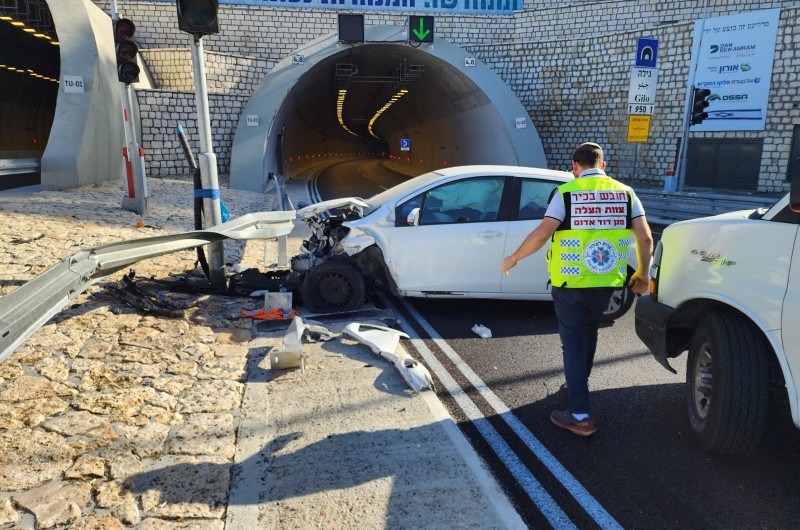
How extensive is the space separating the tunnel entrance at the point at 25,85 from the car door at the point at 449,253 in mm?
11137

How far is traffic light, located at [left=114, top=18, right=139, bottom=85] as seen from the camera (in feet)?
35.1

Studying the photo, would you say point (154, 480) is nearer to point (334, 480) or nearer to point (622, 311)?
point (334, 480)

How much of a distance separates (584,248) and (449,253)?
2.65 metres

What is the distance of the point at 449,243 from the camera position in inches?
249

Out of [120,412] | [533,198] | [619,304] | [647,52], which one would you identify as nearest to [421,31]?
[647,52]

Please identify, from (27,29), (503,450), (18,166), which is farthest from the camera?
(27,29)

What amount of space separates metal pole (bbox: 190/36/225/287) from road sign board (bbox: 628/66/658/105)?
12192mm

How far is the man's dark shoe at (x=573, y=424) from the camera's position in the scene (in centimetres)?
387

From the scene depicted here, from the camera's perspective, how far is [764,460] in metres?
3.57

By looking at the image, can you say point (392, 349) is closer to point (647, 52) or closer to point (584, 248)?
point (584, 248)

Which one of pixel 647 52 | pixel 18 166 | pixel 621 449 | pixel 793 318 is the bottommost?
pixel 621 449

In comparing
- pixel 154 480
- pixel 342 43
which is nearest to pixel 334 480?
pixel 154 480

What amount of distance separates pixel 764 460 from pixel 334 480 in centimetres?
276

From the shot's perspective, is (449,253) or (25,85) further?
(25,85)
